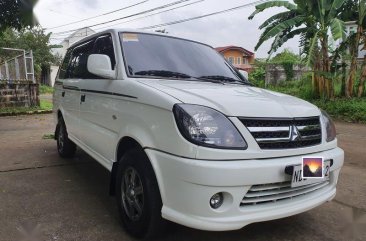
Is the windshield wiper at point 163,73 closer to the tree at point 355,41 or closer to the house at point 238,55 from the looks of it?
the tree at point 355,41

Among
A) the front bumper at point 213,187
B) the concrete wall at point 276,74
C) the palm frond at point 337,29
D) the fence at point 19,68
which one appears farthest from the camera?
the concrete wall at point 276,74

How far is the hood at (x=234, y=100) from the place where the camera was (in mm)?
2566

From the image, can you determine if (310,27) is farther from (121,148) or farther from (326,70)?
(121,148)

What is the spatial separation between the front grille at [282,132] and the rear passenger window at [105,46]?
63.8 inches

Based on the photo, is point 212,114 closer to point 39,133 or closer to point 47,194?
point 47,194

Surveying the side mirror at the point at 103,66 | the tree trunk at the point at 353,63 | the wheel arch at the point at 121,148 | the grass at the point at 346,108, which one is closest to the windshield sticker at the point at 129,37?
the side mirror at the point at 103,66

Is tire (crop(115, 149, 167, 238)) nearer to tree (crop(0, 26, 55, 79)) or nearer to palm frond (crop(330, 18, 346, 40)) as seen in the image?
palm frond (crop(330, 18, 346, 40))

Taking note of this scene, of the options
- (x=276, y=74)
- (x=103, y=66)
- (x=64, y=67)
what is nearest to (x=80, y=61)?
(x=64, y=67)

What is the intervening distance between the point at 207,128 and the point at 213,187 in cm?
39

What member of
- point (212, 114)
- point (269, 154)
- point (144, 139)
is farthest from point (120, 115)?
point (269, 154)

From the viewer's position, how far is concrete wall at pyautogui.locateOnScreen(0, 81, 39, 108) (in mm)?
12680

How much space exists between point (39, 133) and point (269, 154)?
7.05m

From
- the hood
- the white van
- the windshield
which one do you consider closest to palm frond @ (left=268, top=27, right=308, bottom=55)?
the windshield

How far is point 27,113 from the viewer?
12578 mm
